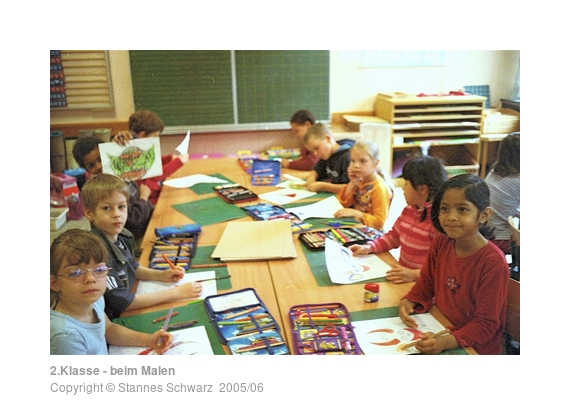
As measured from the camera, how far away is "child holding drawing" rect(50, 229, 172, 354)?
0.96 m

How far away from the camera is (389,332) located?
1.01m

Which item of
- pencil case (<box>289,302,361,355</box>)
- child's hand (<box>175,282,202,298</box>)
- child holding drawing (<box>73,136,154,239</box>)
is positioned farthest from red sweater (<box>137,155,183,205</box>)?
pencil case (<box>289,302,361,355</box>)

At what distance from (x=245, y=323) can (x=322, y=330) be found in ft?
0.56

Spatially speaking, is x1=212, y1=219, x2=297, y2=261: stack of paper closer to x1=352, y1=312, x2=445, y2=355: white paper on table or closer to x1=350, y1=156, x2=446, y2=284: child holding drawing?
x1=350, y1=156, x2=446, y2=284: child holding drawing

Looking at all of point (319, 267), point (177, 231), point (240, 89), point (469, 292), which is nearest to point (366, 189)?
point (319, 267)

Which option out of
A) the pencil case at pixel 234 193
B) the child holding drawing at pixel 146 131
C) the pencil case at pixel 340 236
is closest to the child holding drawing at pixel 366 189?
the pencil case at pixel 340 236

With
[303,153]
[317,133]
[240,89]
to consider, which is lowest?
[303,153]

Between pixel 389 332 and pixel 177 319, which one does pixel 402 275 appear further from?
pixel 177 319

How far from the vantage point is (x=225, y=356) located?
957 millimetres

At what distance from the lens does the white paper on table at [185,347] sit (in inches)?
38.3

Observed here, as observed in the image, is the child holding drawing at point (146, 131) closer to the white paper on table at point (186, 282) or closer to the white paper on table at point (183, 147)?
the white paper on table at point (183, 147)

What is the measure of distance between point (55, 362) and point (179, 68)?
240 cm
